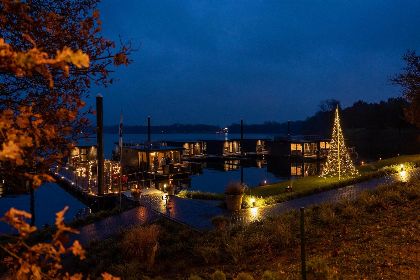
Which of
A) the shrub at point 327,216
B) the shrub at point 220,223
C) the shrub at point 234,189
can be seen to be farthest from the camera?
the shrub at point 234,189

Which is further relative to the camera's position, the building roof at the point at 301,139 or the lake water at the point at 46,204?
the building roof at the point at 301,139

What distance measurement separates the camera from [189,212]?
13383 millimetres

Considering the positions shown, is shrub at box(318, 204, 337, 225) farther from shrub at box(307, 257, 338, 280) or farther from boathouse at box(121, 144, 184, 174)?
boathouse at box(121, 144, 184, 174)

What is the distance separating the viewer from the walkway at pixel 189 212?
11938mm

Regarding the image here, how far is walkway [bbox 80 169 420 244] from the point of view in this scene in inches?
470

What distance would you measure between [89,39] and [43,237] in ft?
28.3

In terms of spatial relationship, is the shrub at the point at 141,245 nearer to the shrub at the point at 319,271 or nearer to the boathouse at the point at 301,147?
the shrub at the point at 319,271

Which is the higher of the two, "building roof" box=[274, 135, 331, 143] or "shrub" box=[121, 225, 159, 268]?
"building roof" box=[274, 135, 331, 143]

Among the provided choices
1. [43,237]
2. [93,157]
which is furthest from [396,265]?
[93,157]

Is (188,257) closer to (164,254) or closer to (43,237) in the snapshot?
(164,254)

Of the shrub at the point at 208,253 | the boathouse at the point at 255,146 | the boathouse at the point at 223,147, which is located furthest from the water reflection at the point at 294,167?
the shrub at the point at 208,253

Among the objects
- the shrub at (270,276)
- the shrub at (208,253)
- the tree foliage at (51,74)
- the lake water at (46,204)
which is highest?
the tree foliage at (51,74)

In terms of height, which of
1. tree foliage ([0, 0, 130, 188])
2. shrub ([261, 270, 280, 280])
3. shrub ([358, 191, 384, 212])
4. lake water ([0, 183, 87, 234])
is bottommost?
lake water ([0, 183, 87, 234])

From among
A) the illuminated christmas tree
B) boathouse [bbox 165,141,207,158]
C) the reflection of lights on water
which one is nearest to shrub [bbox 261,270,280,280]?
the reflection of lights on water
